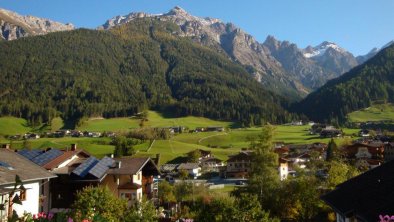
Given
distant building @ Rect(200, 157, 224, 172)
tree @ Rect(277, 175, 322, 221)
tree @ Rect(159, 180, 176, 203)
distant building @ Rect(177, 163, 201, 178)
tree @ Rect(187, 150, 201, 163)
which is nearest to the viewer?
tree @ Rect(277, 175, 322, 221)

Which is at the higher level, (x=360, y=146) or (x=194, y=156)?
(x=360, y=146)

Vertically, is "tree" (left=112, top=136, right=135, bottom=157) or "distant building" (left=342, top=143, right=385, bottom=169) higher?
"tree" (left=112, top=136, right=135, bottom=157)

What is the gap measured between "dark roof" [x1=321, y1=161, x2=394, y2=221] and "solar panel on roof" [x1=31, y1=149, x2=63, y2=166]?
25.3m

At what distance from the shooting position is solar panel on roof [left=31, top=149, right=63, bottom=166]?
39344 millimetres

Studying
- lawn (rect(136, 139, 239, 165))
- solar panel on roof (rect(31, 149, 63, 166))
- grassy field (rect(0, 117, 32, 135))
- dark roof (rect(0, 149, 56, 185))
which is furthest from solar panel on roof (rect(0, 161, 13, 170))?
grassy field (rect(0, 117, 32, 135))

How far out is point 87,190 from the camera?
28.1 meters

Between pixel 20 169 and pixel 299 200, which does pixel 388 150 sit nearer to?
pixel 299 200

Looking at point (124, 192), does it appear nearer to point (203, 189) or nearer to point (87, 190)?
point (87, 190)

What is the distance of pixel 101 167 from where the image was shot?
122 ft

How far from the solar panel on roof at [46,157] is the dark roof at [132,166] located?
571 cm

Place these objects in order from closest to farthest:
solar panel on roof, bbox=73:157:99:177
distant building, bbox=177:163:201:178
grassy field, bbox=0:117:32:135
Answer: solar panel on roof, bbox=73:157:99:177 < distant building, bbox=177:163:201:178 < grassy field, bbox=0:117:32:135

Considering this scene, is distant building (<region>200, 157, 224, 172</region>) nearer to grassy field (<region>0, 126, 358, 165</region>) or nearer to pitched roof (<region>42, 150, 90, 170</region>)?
grassy field (<region>0, 126, 358, 165</region>)

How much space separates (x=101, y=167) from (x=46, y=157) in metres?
6.58

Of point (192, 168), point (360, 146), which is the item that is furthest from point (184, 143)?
point (360, 146)
